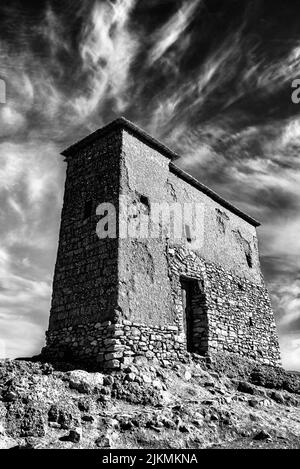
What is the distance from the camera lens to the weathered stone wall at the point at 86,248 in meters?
10.1

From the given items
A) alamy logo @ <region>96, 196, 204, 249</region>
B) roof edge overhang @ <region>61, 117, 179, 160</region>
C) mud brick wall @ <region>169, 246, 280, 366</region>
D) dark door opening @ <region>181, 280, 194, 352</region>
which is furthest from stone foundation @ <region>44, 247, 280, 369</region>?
roof edge overhang @ <region>61, 117, 179, 160</region>

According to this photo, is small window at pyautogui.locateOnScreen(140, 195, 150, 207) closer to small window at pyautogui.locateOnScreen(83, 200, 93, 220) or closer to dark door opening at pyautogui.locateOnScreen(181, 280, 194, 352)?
small window at pyautogui.locateOnScreen(83, 200, 93, 220)

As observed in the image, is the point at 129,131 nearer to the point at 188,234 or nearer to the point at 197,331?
the point at 188,234

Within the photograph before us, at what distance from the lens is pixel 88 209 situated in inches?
463

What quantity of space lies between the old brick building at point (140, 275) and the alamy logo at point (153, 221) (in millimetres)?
82

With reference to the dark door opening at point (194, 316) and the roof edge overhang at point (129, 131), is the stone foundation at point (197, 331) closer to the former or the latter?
the dark door opening at point (194, 316)

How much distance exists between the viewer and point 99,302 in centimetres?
995

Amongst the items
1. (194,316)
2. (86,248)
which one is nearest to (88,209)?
(86,248)

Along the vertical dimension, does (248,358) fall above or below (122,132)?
below

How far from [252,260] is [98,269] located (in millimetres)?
8653

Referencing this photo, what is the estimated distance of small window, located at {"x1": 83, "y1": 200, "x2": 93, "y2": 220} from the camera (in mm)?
11636

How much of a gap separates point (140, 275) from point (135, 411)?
3.82 m
